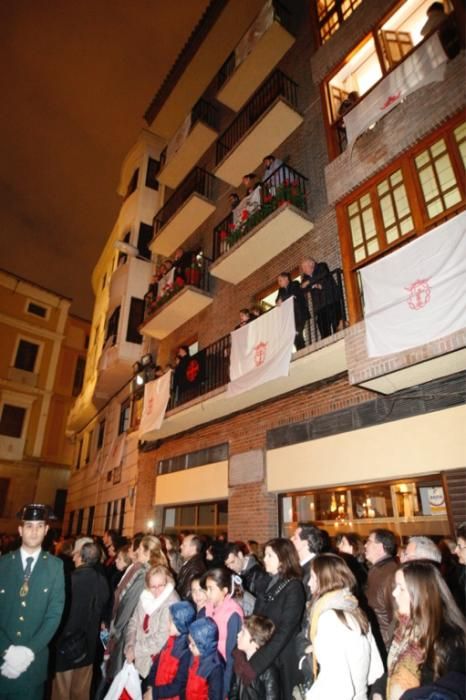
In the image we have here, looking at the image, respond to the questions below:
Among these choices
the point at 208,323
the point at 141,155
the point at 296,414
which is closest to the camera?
the point at 296,414

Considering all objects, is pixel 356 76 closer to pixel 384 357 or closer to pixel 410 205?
pixel 410 205

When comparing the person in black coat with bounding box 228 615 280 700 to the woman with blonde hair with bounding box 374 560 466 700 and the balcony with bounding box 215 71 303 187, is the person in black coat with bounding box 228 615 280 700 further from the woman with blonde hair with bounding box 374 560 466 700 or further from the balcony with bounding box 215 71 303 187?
the balcony with bounding box 215 71 303 187

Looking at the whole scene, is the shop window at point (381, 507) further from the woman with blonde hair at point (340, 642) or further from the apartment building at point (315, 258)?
the woman with blonde hair at point (340, 642)

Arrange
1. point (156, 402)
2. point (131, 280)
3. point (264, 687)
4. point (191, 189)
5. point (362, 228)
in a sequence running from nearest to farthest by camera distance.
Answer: point (264, 687) < point (362, 228) < point (156, 402) < point (191, 189) < point (131, 280)

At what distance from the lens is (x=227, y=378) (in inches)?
397

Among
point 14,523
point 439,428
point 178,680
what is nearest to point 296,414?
point 439,428

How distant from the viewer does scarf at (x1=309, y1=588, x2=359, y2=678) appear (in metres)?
2.84

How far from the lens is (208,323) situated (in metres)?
12.8

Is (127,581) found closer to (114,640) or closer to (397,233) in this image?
(114,640)

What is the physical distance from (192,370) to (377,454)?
596 cm

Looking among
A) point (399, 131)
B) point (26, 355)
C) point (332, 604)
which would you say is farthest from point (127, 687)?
point (26, 355)

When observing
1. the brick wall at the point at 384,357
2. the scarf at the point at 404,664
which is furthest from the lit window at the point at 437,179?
the scarf at the point at 404,664

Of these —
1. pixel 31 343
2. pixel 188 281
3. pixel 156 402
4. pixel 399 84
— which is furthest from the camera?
pixel 31 343

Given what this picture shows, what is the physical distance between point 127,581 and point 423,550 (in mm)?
3543
